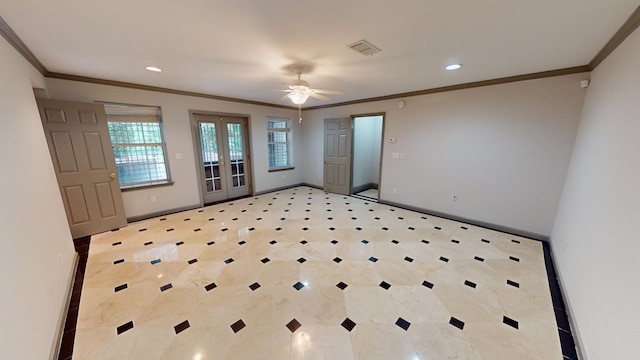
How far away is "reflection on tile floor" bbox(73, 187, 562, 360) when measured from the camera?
5.52 ft

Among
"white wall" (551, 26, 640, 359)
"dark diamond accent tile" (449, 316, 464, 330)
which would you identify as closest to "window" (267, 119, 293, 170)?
"dark diamond accent tile" (449, 316, 464, 330)

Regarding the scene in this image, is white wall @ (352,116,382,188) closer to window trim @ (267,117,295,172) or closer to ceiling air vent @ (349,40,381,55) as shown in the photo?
window trim @ (267,117,295,172)

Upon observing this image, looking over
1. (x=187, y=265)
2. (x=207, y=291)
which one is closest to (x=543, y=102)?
(x=207, y=291)

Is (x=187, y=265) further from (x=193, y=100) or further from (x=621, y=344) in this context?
(x=621, y=344)

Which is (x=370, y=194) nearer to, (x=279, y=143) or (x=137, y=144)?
(x=279, y=143)

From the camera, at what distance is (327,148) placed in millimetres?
6020

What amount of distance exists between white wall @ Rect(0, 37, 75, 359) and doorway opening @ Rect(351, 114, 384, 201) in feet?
16.8

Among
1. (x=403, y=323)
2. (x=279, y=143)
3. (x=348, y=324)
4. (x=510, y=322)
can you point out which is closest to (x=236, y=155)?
(x=279, y=143)

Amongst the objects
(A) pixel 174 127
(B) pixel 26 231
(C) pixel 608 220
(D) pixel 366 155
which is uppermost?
(A) pixel 174 127

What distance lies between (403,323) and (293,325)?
955 millimetres

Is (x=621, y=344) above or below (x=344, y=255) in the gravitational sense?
above

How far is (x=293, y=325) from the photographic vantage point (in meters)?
1.87

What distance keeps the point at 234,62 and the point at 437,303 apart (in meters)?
3.52

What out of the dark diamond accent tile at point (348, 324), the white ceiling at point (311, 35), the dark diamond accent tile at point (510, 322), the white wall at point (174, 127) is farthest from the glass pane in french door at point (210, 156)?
the dark diamond accent tile at point (510, 322)
